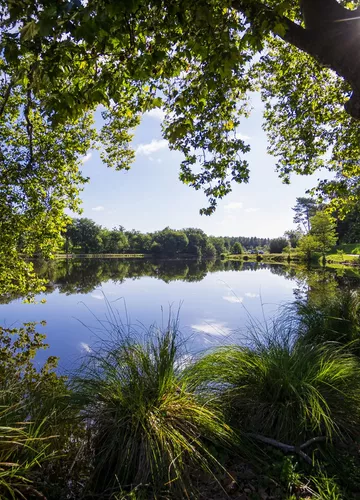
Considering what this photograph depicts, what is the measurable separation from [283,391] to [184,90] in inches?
163

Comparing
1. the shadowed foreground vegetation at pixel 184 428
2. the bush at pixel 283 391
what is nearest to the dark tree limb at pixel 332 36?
the bush at pixel 283 391

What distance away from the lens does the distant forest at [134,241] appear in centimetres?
9037

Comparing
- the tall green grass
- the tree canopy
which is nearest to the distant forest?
the tree canopy

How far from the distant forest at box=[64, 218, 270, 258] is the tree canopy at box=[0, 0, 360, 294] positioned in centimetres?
7303

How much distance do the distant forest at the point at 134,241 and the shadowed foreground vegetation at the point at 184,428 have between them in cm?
7901

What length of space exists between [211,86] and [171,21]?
876mm

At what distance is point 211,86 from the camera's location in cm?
298

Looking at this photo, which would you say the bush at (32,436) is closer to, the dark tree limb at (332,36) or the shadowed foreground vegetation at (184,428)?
the shadowed foreground vegetation at (184,428)

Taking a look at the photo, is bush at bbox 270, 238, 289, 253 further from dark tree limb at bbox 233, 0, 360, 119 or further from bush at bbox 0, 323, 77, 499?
bush at bbox 0, 323, 77, 499

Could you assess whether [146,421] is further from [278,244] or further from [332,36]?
[278,244]

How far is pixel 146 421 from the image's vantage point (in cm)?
225

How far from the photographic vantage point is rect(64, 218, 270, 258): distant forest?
296 ft

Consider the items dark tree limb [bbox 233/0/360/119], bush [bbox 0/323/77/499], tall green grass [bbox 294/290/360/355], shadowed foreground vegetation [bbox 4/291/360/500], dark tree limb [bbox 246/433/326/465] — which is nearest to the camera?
bush [bbox 0/323/77/499]

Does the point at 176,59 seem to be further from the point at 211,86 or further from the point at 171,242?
the point at 171,242
